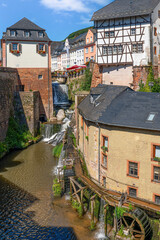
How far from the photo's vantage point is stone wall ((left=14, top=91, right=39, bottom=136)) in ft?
113

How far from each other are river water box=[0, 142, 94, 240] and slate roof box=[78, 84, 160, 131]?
6427 mm

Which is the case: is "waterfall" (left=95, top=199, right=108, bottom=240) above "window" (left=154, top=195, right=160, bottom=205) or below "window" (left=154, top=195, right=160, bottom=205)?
below

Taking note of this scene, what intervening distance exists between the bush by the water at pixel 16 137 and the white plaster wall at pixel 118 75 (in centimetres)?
1258

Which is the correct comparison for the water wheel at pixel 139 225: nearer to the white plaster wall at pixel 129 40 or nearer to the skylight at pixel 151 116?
the skylight at pixel 151 116

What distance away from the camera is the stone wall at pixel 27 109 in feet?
113

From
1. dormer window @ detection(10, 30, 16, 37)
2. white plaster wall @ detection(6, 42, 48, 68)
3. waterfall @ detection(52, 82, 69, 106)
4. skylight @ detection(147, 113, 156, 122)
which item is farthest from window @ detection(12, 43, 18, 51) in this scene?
skylight @ detection(147, 113, 156, 122)

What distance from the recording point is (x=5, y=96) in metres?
31.0

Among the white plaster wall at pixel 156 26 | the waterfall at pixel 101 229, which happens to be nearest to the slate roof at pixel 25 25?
the white plaster wall at pixel 156 26

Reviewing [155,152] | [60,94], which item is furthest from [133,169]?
[60,94]

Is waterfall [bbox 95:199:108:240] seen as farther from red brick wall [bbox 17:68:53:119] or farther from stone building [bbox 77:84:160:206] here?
red brick wall [bbox 17:68:53:119]

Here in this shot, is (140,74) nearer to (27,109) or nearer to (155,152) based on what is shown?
(27,109)

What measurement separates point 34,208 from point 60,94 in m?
31.4

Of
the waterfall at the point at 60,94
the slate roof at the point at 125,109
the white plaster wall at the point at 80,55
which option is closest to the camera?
the slate roof at the point at 125,109

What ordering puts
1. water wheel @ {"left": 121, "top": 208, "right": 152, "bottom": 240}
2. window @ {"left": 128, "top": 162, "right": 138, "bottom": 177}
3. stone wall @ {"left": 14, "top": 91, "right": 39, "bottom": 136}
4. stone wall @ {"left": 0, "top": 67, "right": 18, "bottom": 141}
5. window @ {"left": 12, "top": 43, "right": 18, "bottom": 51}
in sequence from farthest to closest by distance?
window @ {"left": 12, "top": 43, "right": 18, "bottom": 51}, stone wall @ {"left": 14, "top": 91, "right": 39, "bottom": 136}, stone wall @ {"left": 0, "top": 67, "right": 18, "bottom": 141}, window @ {"left": 128, "top": 162, "right": 138, "bottom": 177}, water wheel @ {"left": 121, "top": 208, "right": 152, "bottom": 240}
